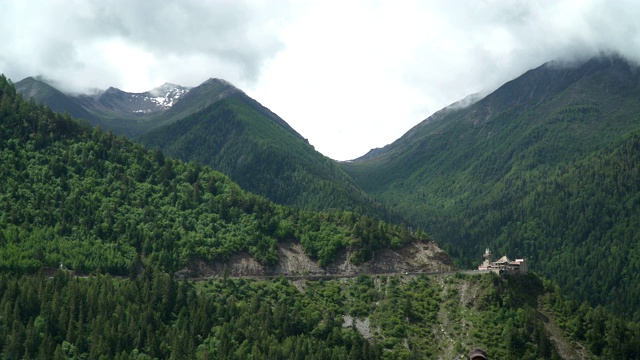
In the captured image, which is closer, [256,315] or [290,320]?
[256,315]

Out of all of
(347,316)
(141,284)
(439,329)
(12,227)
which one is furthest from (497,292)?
(12,227)

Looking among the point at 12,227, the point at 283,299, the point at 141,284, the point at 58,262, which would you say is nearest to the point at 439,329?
the point at 283,299

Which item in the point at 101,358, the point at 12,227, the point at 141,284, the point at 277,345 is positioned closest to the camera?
the point at 101,358

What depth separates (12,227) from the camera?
197 meters

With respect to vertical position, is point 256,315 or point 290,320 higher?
point 256,315

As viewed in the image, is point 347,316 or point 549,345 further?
point 347,316

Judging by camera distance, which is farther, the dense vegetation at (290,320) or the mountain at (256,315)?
the mountain at (256,315)

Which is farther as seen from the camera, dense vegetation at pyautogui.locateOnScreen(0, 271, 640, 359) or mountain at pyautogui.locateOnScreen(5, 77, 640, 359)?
mountain at pyautogui.locateOnScreen(5, 77, 640, 359)

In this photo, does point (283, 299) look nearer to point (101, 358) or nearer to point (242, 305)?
point (242, 305)

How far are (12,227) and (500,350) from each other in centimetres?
10928

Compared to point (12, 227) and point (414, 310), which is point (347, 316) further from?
point (12, 227)

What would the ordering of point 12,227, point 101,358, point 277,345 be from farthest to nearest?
1. point 12,227
2. point 277,345
3. point 101,358

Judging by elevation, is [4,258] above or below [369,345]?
above

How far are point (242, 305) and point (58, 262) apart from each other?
1638 inches
